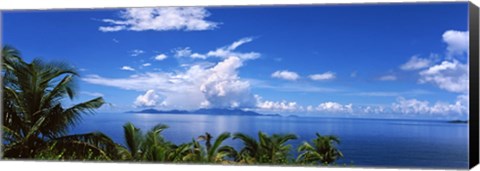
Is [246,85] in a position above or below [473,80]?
below

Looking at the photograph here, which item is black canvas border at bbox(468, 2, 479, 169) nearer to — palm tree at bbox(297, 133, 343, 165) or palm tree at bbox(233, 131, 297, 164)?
palm tree at bbox(297, 133, 343, 165)

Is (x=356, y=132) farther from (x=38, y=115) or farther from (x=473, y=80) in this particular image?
(x=38, y=115)

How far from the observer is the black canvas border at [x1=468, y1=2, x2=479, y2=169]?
39.5 feet

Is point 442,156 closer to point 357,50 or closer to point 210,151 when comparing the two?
point 357,50

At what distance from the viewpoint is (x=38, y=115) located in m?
14.0

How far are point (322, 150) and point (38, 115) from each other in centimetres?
438

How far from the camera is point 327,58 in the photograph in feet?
42.3

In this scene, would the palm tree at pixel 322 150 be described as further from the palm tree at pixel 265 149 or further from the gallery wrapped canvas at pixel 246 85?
the palm tree at pixel 265 149

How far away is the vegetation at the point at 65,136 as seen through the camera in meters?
13.4

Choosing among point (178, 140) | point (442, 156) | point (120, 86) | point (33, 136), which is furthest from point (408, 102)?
point (33, 136)

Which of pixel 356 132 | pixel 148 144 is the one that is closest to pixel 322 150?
pixel 356 132

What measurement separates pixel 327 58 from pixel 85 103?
3.69 meters

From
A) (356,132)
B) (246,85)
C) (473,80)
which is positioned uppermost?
(473,80)

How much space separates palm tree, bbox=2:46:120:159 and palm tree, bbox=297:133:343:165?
2953mm
